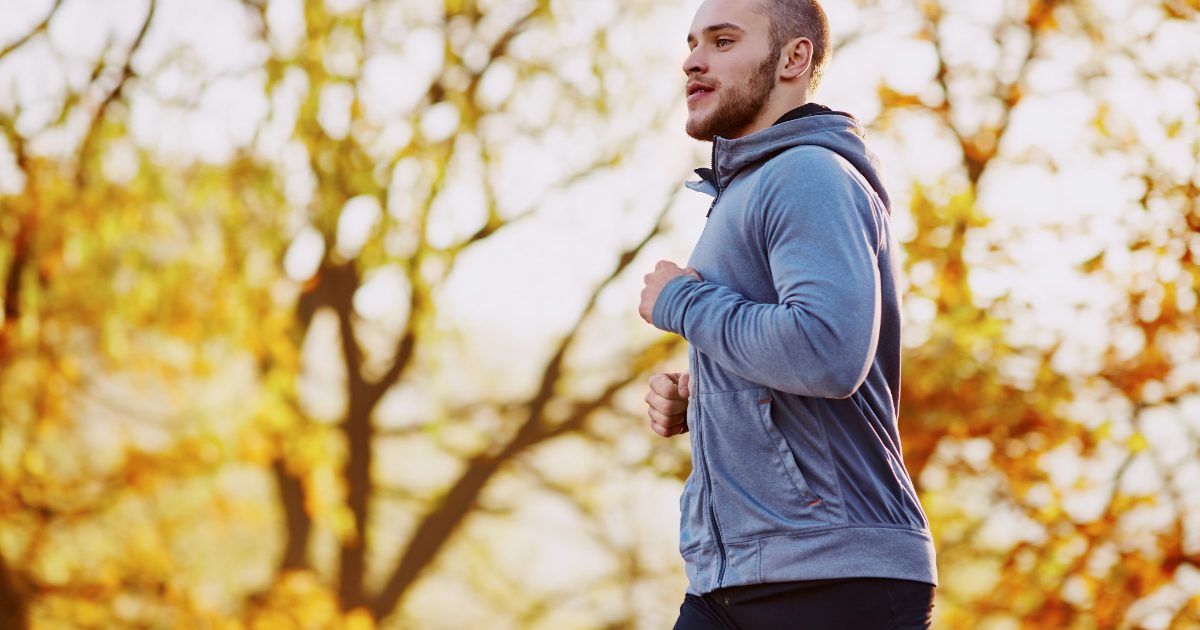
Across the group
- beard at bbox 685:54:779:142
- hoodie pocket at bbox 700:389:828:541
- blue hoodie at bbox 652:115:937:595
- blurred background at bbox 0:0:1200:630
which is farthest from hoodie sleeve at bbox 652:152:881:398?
blurred background at bbox 0:0:1200:630

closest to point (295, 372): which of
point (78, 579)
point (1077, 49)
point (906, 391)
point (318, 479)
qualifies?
point (318, 479)

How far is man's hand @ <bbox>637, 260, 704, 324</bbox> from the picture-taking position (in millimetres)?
1522

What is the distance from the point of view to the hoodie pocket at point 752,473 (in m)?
1.41

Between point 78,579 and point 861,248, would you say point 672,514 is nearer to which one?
point 78,579

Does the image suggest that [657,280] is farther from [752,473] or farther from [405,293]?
[405,293]

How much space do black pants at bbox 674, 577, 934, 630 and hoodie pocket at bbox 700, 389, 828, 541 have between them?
0.09 metres

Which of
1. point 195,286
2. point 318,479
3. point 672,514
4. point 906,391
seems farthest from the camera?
point 672,514

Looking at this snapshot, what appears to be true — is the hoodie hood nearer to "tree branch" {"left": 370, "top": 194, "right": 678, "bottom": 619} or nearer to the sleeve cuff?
the sleeve cuff

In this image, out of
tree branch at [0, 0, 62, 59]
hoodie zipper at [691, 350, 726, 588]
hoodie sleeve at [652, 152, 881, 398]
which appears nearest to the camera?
hoodie sleeve at [652, 152, 881, 398]

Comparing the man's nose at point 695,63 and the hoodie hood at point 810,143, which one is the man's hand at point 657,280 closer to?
the hoodie hood at point 810,143

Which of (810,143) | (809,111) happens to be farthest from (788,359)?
(809,111)

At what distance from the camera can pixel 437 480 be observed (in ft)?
32.0

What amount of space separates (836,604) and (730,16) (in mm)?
986

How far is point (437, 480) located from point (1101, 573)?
617cm
